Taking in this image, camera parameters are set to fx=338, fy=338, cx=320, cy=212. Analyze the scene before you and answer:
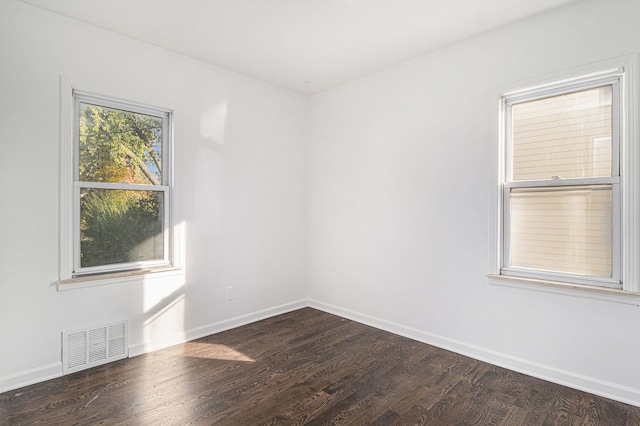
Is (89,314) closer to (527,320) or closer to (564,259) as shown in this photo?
(527,320)

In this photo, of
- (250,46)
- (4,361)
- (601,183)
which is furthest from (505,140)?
(4,361)

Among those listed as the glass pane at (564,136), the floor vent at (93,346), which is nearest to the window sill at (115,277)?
the floor vent at (93,346)

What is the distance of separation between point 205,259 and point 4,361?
1609 mm

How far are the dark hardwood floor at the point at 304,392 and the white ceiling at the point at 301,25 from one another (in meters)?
2.76

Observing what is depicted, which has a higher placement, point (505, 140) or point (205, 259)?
point (505, 140)

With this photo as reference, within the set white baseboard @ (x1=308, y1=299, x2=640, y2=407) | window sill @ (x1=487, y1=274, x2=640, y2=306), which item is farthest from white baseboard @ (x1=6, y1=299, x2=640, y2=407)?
window sill @ (x1=487, y1=274, x2=640, y2=306)

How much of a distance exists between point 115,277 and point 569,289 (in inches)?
140

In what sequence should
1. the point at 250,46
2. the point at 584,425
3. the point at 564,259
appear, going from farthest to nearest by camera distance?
the point at 250,46, the point at 564,259, the point at 584,425

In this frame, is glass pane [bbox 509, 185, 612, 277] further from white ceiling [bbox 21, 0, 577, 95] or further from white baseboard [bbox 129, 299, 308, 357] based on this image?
white baseboard [bbox 129, 299, 308, 357]

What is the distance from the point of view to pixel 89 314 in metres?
2.73

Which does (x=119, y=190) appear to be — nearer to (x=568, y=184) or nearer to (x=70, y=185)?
(x=70, y=185)

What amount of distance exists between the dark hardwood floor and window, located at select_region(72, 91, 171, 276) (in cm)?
90

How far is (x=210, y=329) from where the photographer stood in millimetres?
3471

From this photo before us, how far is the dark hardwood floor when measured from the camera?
209cm
